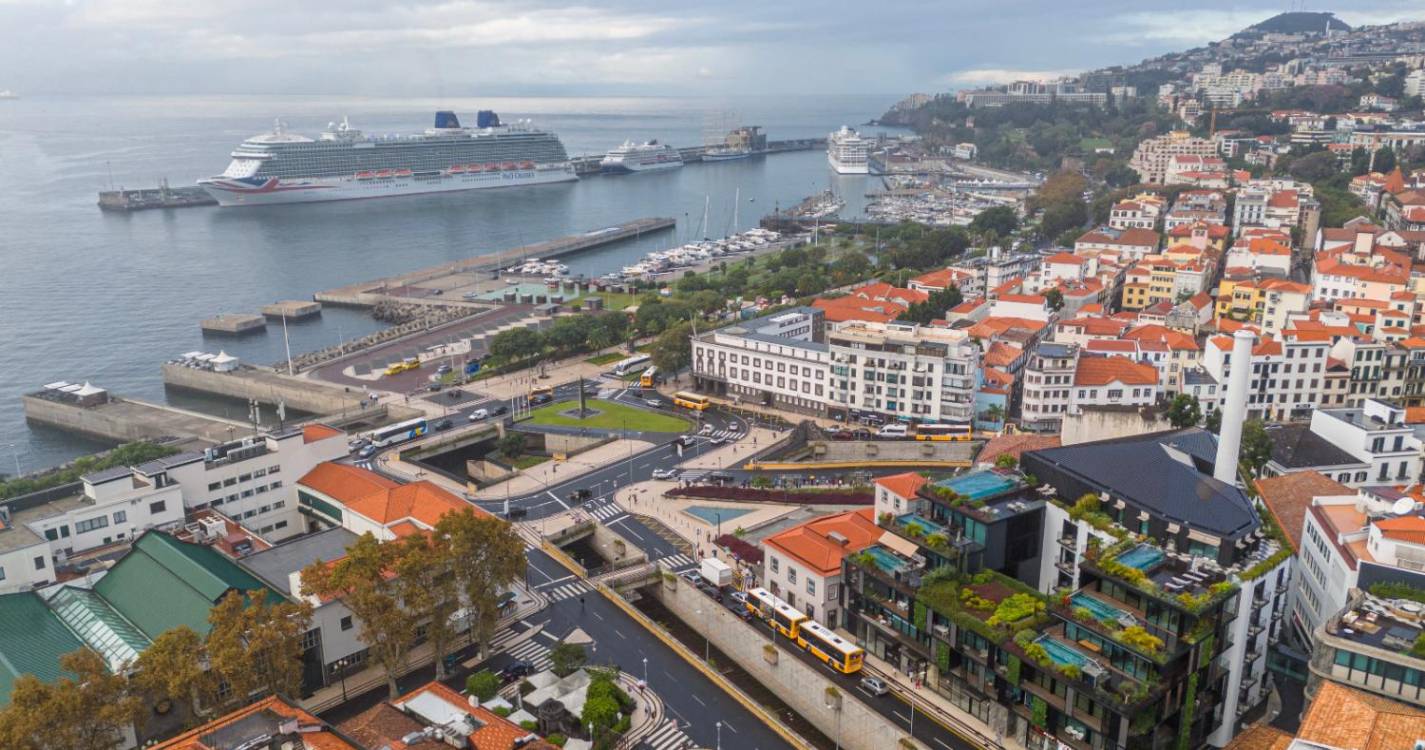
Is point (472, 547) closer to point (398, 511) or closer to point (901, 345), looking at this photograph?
point (398, 511)

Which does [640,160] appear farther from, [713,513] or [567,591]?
[567,591]

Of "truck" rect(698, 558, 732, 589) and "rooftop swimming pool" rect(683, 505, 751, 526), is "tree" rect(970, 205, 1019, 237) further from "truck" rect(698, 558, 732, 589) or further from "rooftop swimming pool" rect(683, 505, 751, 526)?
"truck" rect(698, 558, 732, 589)

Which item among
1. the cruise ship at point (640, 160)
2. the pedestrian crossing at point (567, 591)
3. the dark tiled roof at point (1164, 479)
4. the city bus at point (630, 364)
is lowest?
the pedestrian crossing at point (567, 591)

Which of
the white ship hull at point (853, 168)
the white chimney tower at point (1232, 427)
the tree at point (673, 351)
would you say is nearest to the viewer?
the white chimney tower at point (1232, 427)

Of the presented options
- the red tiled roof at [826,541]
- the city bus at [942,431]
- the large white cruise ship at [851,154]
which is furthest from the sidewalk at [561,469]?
the large white cruise ship at [851,154]

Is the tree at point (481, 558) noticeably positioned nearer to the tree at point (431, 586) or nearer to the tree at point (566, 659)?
the tree at point (431, 586)

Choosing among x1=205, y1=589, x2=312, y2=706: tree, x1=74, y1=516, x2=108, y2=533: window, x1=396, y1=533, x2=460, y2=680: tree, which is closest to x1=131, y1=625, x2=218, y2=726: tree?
x1=205, y1=589, x2=312, y2=706: tree
